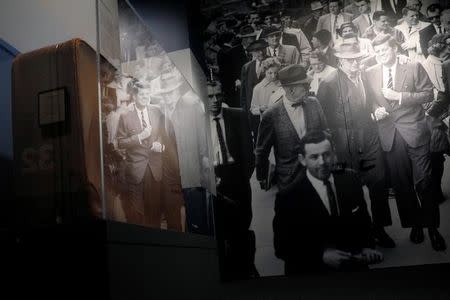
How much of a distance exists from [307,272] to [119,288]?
8.47ft

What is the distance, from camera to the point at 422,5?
315 centimetres

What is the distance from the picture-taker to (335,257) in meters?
3.00

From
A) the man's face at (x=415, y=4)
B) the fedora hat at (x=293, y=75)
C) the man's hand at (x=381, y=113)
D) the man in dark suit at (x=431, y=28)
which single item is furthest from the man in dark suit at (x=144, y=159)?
the man's face at (x=415, y=4)

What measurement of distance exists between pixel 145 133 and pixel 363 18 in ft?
8.88

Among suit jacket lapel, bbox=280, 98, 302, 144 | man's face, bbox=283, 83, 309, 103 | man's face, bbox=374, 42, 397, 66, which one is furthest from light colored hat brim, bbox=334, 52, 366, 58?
suit jacket lapel, bbox=280, 98, 302, 144

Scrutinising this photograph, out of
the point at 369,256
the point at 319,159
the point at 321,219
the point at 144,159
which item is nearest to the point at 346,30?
the point at 319,159

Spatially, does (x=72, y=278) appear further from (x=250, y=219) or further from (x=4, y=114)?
(x=250, y=219)

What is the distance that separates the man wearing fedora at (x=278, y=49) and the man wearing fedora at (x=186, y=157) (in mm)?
1547

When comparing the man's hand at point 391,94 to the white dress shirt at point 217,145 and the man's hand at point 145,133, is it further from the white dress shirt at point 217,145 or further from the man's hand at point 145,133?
the man's hand at point 145,133

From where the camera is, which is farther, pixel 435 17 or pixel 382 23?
pixel 382 23

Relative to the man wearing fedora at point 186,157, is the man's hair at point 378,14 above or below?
above

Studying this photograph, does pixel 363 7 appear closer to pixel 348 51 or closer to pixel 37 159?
pixel 348 51

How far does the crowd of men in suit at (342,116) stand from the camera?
2992 mm

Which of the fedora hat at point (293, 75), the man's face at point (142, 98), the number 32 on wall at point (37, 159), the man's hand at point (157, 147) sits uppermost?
the fedora hat at point (293, 75)
